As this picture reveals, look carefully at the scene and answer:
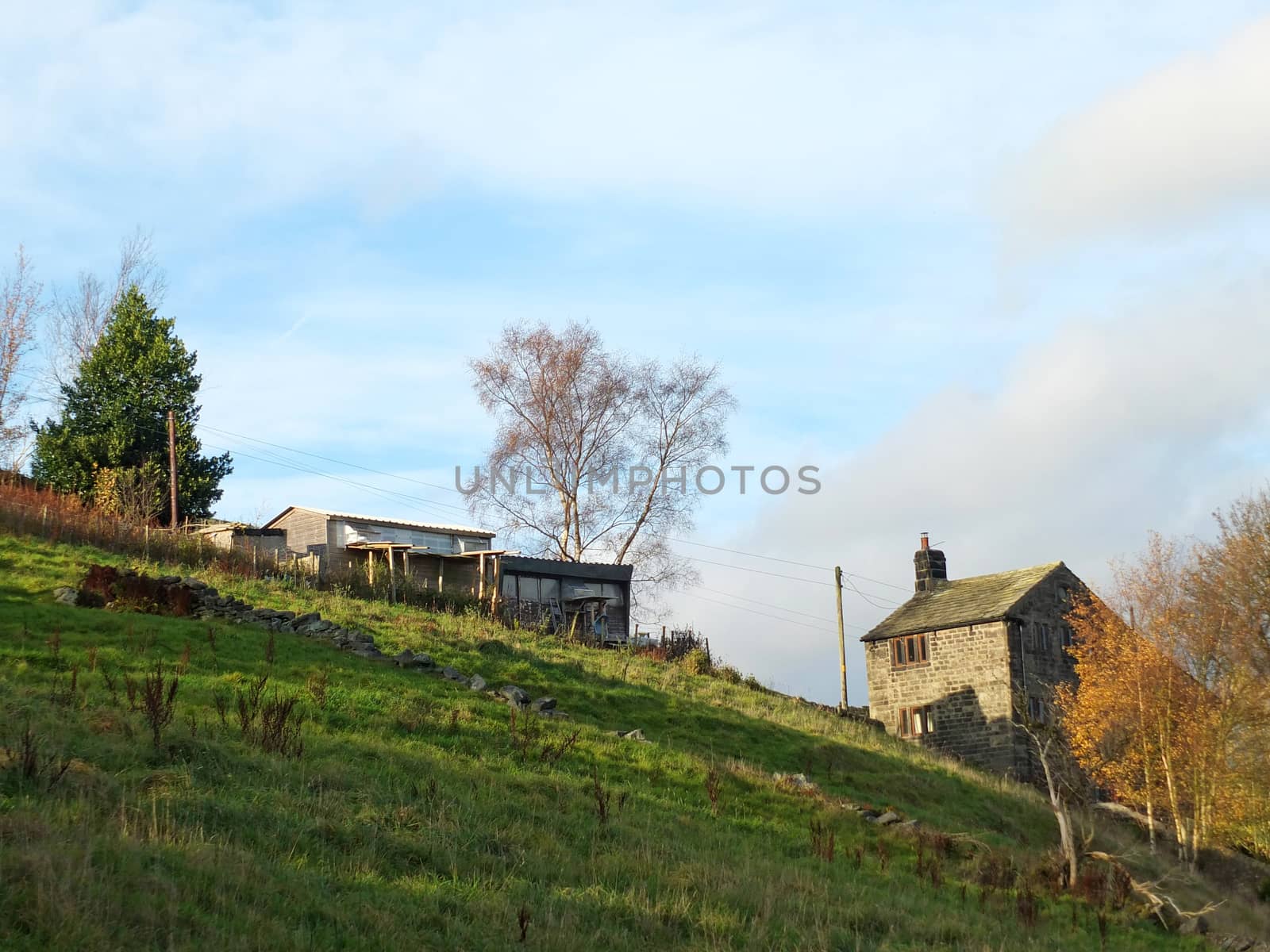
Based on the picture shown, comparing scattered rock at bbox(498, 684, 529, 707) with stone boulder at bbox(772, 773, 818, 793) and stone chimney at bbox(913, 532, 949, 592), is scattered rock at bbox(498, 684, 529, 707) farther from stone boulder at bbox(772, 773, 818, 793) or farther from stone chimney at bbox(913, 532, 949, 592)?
stone chimney at bbox(913, 532, 949, 592)

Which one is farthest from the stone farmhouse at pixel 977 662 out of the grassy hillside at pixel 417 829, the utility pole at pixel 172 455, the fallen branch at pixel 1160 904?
the utility pole at pixel 172 455

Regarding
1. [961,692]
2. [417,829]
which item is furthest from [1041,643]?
[417,829]

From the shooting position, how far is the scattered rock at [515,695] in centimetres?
2356

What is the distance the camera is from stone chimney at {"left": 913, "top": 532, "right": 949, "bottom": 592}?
51.0 meters

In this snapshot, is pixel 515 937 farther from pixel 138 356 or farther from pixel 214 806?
pixel 138 356

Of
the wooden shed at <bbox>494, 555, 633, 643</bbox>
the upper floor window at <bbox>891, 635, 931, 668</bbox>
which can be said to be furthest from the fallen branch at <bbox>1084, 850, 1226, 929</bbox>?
the upper floor window at <bbox>891, 635, 931, 668</bbox>

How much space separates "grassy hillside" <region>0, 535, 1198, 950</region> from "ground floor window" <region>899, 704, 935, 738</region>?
19.0 m

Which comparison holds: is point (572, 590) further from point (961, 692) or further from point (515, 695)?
point (515, 695)

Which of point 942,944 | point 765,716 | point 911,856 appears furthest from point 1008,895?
point 765,716

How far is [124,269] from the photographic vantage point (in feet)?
178

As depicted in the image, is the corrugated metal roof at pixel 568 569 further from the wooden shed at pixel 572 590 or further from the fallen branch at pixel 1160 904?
the fallen branch at pixel 1160 904

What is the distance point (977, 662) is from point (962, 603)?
3.17m

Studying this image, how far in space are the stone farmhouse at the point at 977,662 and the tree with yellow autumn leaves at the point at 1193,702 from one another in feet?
18.6

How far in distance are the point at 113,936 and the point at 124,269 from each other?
Answer: 52627mm
